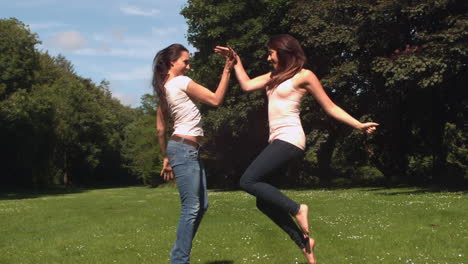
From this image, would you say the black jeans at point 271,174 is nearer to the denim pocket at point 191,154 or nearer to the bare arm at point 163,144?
the denim pocket at point 191,154

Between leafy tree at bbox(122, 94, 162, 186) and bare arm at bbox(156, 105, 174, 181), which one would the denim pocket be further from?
leafy tree at bbox(122, 94, 162, 186)

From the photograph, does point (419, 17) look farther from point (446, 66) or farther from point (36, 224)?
point (36, 224)

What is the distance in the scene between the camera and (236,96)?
32.2 m

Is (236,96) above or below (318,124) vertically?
above

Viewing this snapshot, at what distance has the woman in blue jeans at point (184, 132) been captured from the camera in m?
5.43

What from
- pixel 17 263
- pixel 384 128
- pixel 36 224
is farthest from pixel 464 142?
pixel 17 263

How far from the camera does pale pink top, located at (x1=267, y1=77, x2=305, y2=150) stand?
5523 mm

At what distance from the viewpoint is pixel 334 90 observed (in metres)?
28.3

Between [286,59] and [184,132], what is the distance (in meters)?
1.33

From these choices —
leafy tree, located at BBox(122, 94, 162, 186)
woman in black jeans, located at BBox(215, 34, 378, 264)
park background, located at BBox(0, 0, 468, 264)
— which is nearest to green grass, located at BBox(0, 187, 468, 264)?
park background, located at BBox(0, 0, 468, 264)

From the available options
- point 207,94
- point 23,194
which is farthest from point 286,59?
point 23,194

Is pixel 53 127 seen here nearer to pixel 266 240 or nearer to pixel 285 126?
pixel 266 240

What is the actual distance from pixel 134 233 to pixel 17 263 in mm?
3032

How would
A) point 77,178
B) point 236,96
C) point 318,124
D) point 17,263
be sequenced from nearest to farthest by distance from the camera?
point 17,263 → point 318,124 → point 236,96 → point 77,178
